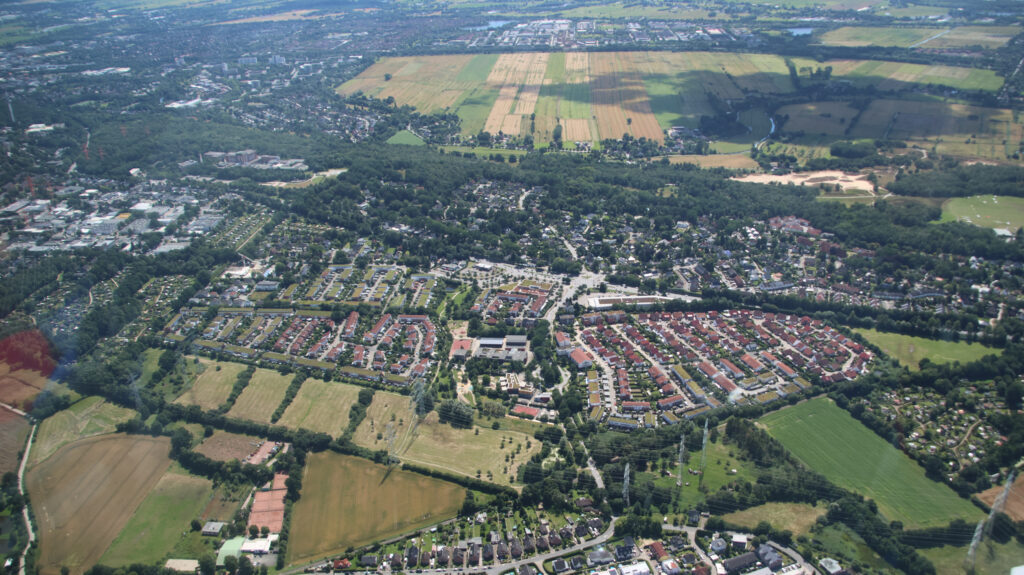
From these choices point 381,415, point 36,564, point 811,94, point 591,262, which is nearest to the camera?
point 36,564

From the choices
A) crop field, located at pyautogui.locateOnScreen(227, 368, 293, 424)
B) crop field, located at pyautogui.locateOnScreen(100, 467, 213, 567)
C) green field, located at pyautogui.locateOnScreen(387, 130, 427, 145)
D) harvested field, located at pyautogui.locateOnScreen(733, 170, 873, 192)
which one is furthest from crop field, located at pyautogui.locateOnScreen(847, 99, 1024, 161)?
crop field, located at pyautogui.locateOnScreen(100, 467, 213, 567)

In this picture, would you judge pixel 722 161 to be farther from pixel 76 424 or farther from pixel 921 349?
pixel 76 424

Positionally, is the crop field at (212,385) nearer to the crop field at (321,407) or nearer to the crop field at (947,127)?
the crop field at (321,407)

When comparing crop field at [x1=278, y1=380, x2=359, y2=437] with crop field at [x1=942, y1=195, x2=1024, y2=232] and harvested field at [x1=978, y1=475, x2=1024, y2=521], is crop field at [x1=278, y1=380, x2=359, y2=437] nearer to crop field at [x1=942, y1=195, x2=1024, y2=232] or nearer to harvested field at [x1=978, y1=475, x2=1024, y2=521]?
harvested field at [x1=978, y1=475, x2=1024, y2=521]

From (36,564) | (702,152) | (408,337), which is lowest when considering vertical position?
(36,564)

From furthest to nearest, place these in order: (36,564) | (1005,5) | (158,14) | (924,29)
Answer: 1. (158,14)
2. (1005,5)
3. (924,29)
4. (36,564)

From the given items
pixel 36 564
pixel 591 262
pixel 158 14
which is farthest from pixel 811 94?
pixel 158 14

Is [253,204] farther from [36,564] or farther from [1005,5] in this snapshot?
[1005,5]
